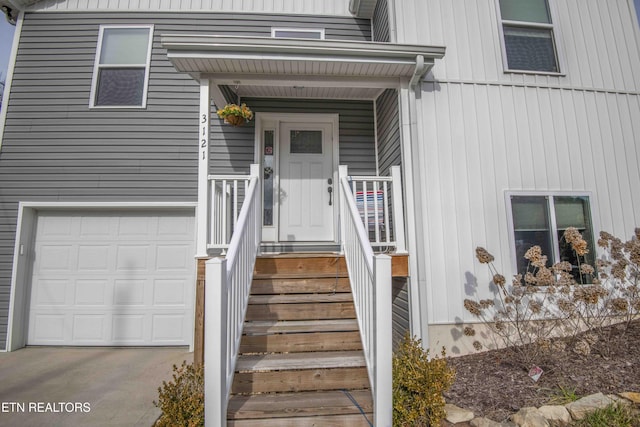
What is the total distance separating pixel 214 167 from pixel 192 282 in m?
1.63

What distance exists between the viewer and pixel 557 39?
407 cm

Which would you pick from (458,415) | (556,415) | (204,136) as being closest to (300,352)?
(458,415)

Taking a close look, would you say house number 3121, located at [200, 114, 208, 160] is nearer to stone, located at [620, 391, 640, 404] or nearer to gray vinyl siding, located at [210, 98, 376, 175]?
gray vinyl siding, located at [210, 98, 376, 175]

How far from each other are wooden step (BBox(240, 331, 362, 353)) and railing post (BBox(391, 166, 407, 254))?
3.48 feet

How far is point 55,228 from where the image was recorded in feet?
15.0

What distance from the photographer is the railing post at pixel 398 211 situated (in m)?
3.31

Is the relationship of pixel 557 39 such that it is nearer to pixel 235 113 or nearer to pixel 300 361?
pixel 235 113

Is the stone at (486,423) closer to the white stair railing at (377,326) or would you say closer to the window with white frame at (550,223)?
the white stair railing at (377,326)

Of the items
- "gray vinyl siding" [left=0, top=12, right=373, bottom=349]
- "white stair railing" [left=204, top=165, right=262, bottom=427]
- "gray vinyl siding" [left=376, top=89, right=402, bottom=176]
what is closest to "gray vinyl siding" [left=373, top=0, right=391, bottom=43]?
"gray vinyl siding" [left=376, top=89, right=402, bottom=176]

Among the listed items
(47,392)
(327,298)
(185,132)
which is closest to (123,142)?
(185,132)

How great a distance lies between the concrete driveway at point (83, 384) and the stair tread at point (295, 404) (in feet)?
3.17

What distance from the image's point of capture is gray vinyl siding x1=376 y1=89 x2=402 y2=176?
3.68m

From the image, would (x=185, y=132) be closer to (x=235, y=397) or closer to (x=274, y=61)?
(x=274, y=61)

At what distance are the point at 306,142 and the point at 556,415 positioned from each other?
3831mm
